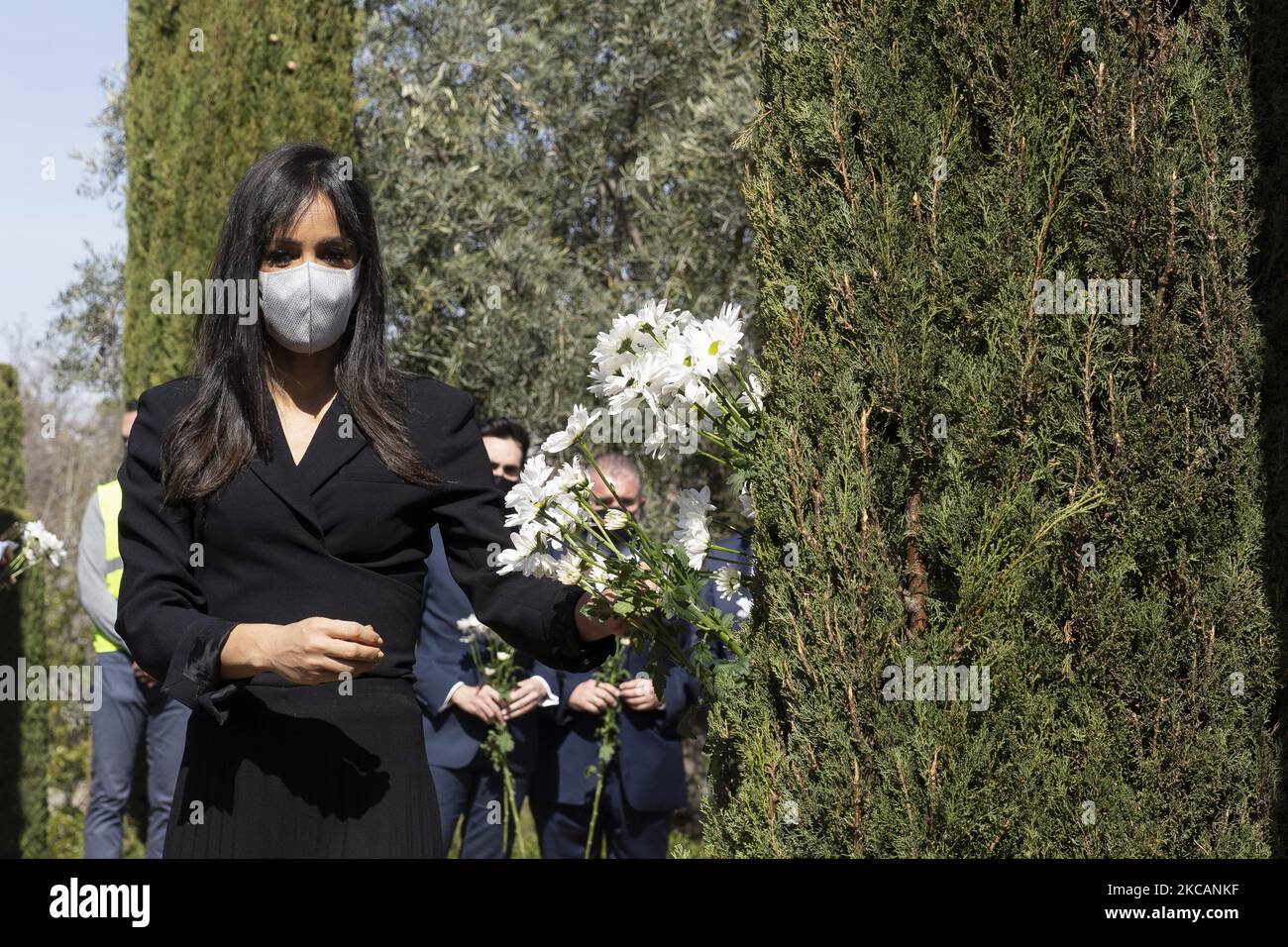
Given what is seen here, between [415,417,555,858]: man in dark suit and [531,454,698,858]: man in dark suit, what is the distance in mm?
135

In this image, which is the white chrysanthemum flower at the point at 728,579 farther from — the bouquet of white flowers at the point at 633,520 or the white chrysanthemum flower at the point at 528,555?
the white chrysanthemum flower at the point at 528,555

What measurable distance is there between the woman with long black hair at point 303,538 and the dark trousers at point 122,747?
175 inches

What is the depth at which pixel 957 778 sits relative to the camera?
2.64 m

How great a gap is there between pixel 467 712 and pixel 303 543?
12.2 feet

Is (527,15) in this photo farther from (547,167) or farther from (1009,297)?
(1009,297)

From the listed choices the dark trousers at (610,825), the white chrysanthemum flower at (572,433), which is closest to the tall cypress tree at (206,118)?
the dark trousers at (610,825)

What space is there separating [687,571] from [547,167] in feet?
25.5

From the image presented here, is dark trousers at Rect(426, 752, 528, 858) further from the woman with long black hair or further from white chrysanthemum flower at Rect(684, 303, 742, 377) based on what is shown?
white chrysanthemum flower at Rect(684, 303, 742, 377)

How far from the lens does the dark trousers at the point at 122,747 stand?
6.68 meters

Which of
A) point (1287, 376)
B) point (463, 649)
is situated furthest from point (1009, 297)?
point (463, 649)

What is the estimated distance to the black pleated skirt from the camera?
8.07 ft

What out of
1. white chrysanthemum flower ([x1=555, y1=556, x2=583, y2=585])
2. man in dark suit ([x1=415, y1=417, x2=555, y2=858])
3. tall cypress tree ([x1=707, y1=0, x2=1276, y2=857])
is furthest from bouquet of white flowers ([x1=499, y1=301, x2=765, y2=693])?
man in dark suit ([x1=415, y1=417, x2=555, y2=858])

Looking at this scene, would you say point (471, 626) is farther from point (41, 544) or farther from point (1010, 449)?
point (1010, 449)

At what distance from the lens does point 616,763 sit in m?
6.42
